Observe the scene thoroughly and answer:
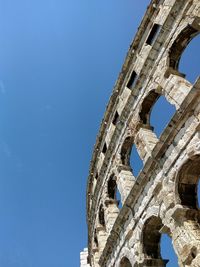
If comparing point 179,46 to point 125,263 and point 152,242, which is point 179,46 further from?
point 125,263

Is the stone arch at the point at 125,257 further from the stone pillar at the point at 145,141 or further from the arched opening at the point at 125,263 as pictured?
the stone pillar at the point at 145,141

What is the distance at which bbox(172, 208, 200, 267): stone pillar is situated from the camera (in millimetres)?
8914

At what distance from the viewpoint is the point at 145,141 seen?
13008 mm

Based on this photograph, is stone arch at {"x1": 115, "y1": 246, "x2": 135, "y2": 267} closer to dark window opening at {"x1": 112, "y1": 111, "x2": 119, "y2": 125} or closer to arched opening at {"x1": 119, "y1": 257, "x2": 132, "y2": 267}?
arched opening at {"x1": 119, "y1": 257, "x2": 132, "y2": 267}

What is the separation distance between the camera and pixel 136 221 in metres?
12.2

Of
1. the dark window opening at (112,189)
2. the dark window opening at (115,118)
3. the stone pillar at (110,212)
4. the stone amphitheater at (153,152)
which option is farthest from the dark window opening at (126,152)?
the stone pillar at (110,212)

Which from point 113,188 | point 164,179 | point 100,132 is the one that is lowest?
point 164,179

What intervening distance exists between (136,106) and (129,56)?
2691 millimetres

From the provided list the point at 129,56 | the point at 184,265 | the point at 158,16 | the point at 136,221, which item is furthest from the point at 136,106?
the point at 184,265

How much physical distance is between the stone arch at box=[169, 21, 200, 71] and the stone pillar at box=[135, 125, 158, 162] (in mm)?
2763

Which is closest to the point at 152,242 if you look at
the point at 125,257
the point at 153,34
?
the point at 125,257

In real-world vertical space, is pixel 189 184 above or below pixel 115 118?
below

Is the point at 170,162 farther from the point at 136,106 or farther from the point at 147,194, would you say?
the point at 136,106

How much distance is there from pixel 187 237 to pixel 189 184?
5.99ft
